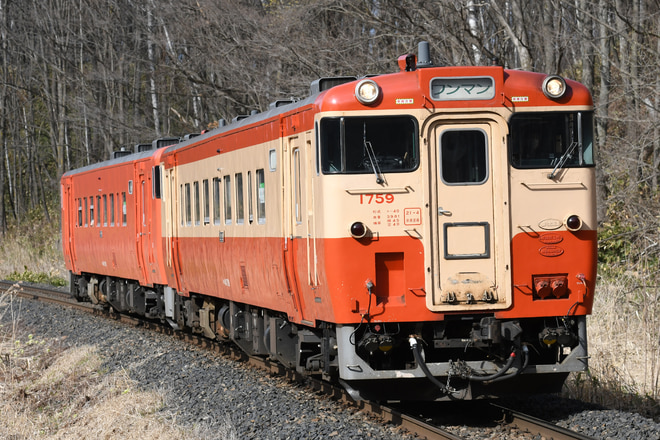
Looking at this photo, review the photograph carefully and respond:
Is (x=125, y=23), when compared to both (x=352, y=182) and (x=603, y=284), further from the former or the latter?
(x=352, y=182)

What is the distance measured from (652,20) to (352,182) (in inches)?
417

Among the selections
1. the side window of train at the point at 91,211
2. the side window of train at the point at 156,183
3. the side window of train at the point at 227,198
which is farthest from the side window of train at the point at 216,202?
the side window of train at the point at 91,211

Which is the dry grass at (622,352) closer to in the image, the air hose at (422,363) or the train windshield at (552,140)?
the air hose at (422,363)

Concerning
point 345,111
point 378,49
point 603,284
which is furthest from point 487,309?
point 378,49

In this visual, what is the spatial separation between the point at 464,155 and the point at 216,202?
183 inches

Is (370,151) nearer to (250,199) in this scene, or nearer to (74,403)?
(250,199)

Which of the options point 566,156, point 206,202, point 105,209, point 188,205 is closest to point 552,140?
point 566,156

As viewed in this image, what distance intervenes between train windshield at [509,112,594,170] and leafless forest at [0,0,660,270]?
1.00 meters

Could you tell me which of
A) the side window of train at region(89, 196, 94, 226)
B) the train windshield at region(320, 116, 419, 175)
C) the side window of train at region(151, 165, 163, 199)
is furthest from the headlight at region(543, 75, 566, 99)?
the side window of train at region(89, 196, 94, 226)

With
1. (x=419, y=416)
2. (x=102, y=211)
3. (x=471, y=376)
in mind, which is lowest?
(x=419, y=416)

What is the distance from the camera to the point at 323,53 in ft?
68.4

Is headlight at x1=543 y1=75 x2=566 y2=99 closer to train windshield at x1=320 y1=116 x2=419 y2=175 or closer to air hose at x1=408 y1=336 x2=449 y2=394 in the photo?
train windshield at x1=320 y1=116 x2=419 y2=175

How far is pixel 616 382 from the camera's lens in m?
9.70

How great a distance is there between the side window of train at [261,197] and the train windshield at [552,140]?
2968 millimetres
